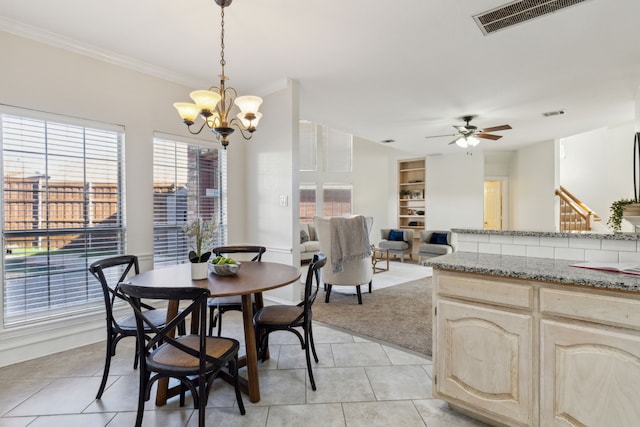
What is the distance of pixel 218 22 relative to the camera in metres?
2.49

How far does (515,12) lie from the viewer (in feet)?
7.73

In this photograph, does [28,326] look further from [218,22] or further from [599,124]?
[599,124]

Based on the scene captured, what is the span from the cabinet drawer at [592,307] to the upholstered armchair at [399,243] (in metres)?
5.89

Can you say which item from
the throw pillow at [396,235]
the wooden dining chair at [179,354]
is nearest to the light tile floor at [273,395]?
the wooden dining chair at [179,354]

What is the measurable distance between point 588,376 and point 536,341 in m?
0.22

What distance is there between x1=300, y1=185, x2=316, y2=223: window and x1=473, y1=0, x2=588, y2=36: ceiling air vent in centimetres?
644

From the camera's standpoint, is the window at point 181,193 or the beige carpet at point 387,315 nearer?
the beige carpet at point 387,315

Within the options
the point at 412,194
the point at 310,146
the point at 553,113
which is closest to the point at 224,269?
the point at 553,113

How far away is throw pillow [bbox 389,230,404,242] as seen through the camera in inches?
298

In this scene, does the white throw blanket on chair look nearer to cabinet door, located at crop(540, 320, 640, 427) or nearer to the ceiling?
the ceiling

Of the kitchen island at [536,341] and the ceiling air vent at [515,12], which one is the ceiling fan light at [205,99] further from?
the ceiling air vent at [515,12]

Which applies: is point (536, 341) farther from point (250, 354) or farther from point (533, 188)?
point (533, 188)

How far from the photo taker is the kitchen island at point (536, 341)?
52.7 inches

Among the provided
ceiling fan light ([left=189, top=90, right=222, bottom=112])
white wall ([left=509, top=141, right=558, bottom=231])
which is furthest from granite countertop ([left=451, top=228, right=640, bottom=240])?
white wall ([left=509, top=141, right=558, bottom=231])
